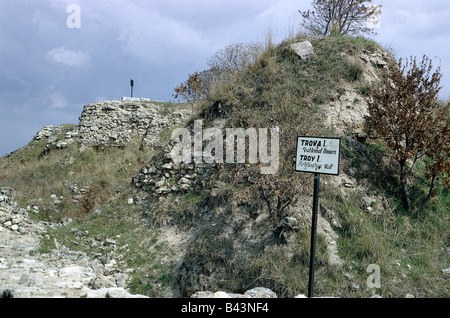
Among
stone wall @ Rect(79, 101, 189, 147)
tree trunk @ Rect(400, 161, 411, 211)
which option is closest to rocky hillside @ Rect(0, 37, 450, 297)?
tree trunk @ Rect(400, 161, 411, 211)

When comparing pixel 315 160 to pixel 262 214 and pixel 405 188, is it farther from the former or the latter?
pixel 405 188

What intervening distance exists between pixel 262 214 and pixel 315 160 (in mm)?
2586

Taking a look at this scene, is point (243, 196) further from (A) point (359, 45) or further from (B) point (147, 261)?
(A) point (359, 45)

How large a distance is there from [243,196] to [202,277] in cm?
183

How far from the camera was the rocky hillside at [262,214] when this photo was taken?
541 centimetres

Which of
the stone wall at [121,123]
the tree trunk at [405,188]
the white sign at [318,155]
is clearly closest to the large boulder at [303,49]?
the tree trunk at [405,188]

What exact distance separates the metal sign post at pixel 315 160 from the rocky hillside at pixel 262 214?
1.25 m

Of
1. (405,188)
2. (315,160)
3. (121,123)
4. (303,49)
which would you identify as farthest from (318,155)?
(121,123)

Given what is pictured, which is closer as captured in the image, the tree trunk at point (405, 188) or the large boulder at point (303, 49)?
the tree trunk at point (405, 188)

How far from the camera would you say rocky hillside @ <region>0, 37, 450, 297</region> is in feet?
17.7

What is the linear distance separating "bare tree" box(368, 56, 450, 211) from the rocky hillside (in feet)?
2.43

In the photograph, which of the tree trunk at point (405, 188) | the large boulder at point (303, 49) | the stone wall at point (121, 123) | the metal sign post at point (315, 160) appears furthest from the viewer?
the stone wall at point (121, 123)

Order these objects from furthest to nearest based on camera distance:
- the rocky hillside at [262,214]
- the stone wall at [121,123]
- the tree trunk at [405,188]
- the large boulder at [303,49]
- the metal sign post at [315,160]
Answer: the stone wall at [121,123] → the large boulder at [303,49] → the tree trunk at [405,188] → the rocky hillside at [262,214] → the metal sign post at [315,160]

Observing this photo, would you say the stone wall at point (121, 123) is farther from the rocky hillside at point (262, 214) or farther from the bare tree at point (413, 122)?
the bare tree at point (413, 122)
